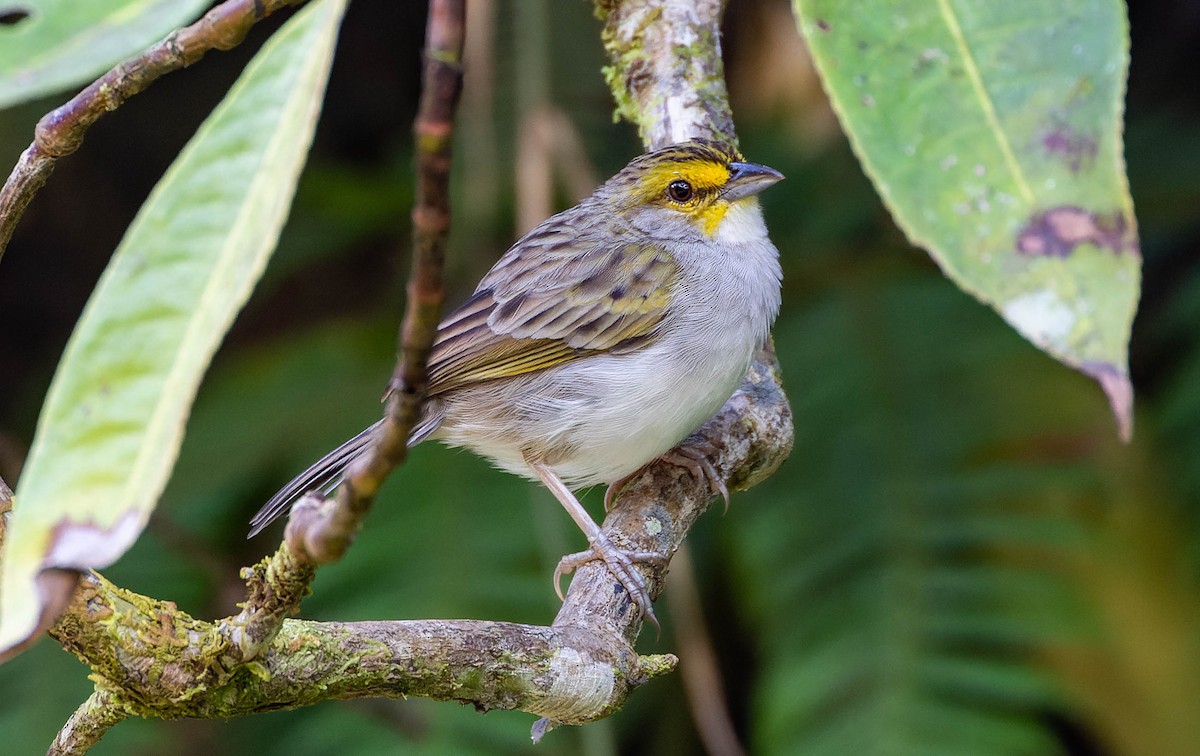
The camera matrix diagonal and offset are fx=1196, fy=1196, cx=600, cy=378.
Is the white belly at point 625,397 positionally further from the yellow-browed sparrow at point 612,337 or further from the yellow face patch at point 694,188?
the yellow face patch at point 694,188

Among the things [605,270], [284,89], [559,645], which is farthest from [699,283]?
[284,89]

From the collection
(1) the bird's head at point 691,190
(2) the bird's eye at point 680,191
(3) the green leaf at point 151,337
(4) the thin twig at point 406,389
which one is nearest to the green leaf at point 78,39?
(3) the green leaf at point 151,337

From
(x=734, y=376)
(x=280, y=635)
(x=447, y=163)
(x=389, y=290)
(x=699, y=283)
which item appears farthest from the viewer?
(x=389, y=290)

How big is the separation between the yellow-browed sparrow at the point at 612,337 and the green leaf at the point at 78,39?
164cm

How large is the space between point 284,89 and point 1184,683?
155 inches

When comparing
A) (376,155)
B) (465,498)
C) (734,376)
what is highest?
(376,155)

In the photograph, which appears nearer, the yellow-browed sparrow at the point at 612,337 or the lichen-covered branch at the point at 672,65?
the yellow-browed sparrow at the point at 612,337

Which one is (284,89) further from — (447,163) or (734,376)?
(734,376)

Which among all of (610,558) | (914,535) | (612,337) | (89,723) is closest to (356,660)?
(89,723)

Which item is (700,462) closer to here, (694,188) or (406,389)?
(694,188)

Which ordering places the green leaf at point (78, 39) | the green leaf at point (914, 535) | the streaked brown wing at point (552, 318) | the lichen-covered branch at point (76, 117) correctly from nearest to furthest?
the green leaf at point (78, 39)
the lichen-covered branch at point (76, 117)
the streaked brown wing at point (552, 318)
the green leaf at point (914, 535)

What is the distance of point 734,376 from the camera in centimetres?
285

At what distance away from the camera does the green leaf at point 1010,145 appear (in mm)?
1033

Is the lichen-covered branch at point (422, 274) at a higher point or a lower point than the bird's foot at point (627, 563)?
higher
